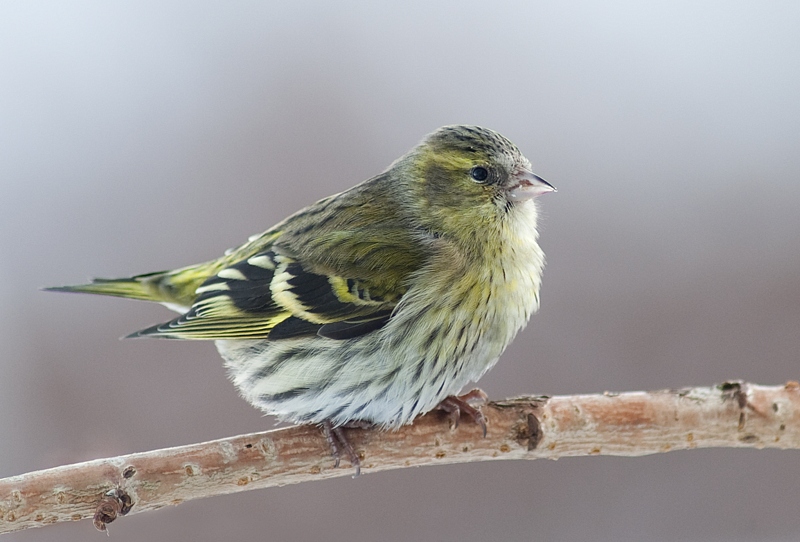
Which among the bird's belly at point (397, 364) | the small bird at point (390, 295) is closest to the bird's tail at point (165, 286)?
the small bird at point (390, 295)

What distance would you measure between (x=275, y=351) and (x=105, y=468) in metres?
0.44

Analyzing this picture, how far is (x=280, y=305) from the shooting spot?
1.87m

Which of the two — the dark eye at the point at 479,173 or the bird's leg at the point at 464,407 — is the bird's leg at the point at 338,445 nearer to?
the bird's leg at the point at 464,407

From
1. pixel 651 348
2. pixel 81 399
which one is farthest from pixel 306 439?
pixel 651 348

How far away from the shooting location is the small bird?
1.76 metres

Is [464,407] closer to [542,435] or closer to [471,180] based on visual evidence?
[542,435]

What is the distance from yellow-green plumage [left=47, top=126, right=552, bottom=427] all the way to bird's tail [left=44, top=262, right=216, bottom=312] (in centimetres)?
12

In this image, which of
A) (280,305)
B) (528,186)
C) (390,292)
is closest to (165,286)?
(280,305)

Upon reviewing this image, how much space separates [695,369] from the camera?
2990mm

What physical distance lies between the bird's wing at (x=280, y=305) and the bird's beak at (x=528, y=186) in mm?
357

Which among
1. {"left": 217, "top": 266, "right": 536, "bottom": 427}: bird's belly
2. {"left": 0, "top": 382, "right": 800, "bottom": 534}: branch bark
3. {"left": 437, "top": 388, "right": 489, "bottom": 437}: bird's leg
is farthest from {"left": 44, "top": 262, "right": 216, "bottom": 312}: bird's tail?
{"left": 437, "top": 388, "right": 489, "bottom": 437}: bird's leg

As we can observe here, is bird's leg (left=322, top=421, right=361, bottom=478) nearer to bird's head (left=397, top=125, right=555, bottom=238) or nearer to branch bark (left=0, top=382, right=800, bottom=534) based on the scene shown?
branch bark (left=0, top=382, right=800, bottom=534)

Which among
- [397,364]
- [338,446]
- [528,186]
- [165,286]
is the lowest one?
[338,446]

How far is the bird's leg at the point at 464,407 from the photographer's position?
5.94 feet
